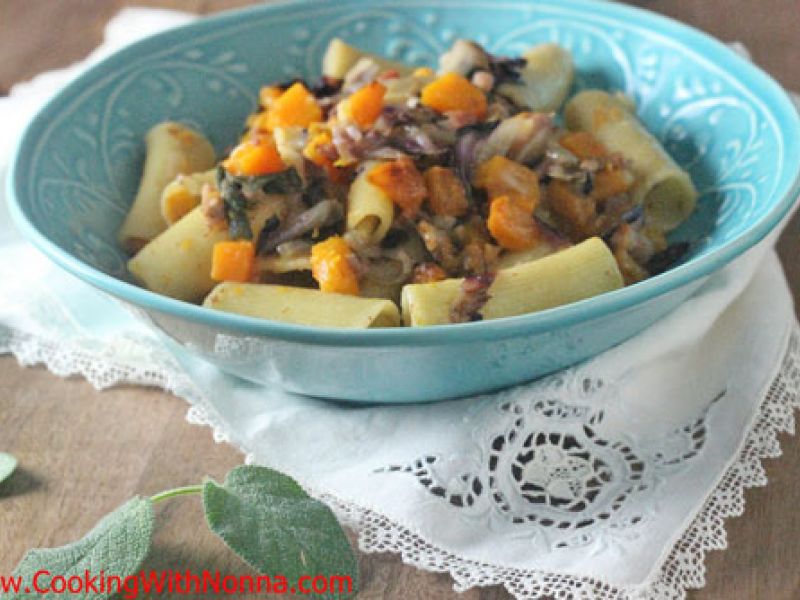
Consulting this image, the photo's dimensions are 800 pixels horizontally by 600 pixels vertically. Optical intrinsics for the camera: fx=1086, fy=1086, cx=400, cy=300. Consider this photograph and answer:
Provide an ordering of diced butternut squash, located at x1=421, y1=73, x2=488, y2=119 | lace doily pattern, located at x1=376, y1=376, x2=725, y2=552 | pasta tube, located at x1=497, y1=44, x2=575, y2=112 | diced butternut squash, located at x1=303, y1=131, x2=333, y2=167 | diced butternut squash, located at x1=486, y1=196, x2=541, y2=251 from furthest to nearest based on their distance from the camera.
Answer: pasta tube, located at x1=497, y1=44, x2=575, y2=112, diced butternut squash, located at x1=421, y1=73, x2=488, y2=119, diced butternut squash, located at x1=303, y1=131, x2=333, y2=167, diced butternut squash, located at x1=486, y1=196, x2=541, y2=251, lace doily pattern, located at x1=376, y1=376, x2=725, y2=552

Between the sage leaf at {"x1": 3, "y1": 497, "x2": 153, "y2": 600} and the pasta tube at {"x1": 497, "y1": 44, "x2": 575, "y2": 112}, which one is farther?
the pasta tube at {"x1": 497, "y1": 44, "x2": 575, "y2": 112}

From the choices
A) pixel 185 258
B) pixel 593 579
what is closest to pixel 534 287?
pixel 593 579

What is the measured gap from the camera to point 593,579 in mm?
1577

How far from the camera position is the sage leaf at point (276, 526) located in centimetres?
157

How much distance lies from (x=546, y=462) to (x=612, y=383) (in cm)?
18

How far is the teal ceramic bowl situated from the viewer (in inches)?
65.3

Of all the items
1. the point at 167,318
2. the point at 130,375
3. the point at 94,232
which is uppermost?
the point at 167,318

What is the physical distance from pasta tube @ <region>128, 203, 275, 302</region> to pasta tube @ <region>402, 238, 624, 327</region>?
1.39ft

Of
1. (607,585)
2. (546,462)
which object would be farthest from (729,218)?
(607,585)

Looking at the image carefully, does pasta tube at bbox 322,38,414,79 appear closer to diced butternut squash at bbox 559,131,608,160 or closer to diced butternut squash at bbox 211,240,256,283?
diced butternut squash at bbox 559,131,608,160

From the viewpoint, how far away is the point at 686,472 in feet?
5.72

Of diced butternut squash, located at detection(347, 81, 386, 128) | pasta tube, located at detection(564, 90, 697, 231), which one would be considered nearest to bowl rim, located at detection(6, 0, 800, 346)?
pasta tube, located at detection(564, 90, 697, 231)

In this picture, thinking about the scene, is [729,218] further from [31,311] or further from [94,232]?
[31,311]

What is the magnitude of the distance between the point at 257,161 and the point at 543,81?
2.40ft
